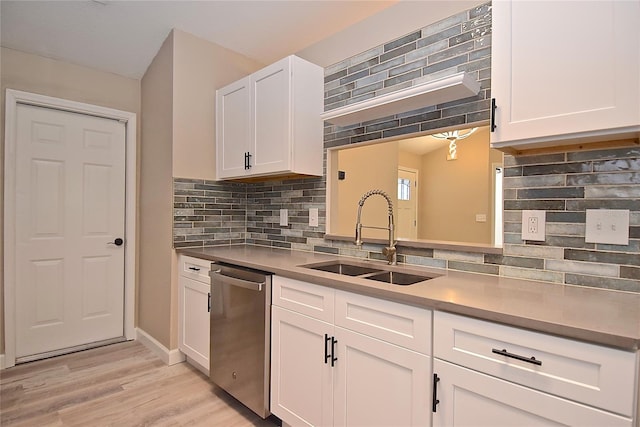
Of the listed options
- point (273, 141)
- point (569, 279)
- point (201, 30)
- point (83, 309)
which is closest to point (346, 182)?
point (273, 141)

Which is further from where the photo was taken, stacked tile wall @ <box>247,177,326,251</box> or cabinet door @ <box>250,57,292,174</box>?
stacked tile wall @ <box>247,177,326,251</box>

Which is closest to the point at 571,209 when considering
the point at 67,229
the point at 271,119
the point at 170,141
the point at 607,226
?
the point at 607,226

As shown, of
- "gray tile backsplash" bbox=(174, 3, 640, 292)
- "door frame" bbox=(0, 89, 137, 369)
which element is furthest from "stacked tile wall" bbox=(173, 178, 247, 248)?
"door frame" bbox=(0, 89, 137, 369)

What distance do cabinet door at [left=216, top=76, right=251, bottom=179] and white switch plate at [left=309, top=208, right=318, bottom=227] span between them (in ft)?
1.98

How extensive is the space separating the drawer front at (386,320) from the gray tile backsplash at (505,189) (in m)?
0.63

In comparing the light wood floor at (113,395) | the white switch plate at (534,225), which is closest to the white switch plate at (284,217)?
the light wood floor at (113,395)

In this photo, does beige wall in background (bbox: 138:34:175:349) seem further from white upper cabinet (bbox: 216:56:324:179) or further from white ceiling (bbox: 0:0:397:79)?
white upper cabinet (bbox: 216:56:324:179)

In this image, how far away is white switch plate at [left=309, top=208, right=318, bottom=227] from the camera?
2.52 meters

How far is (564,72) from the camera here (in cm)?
118

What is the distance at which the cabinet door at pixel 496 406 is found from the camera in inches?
34.9

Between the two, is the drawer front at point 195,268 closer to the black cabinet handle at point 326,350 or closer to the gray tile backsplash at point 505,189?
the gray tile backsplash at point 505,189

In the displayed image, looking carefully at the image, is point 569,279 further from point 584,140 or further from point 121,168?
point 121,168

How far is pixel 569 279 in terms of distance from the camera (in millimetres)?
1406

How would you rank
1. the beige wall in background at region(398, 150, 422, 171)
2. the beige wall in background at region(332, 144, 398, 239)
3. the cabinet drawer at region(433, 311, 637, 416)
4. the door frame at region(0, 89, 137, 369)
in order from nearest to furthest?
the cabinet drawer at region(433, 311, 637, 416) < the door frame at region(0, 89, 137, 369) < the beige wall in background at region(332, 144, 398, 239) < the beige wall in background at region(398, 150, 422, 171)
